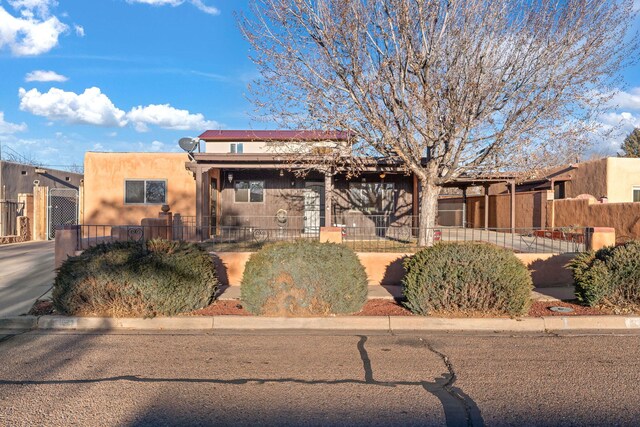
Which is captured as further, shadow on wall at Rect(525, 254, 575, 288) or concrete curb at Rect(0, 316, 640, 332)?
shadow on wall at Rect(525, 254, 575, 288)

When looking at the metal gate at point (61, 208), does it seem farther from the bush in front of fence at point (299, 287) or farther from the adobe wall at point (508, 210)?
the adobe wall at point (508, 210)

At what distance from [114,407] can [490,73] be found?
11.0 metres

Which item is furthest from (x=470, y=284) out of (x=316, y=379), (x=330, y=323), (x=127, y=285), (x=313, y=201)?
(x=313, y=201)

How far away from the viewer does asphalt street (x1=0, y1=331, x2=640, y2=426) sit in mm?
4453

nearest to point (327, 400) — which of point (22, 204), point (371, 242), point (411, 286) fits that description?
point (411, 286)

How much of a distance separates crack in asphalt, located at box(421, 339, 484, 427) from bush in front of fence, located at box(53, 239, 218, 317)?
4208mm

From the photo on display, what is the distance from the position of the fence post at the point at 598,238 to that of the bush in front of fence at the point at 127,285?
8072 millimetres

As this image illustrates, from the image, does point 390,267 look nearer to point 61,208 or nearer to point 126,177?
point 126,177

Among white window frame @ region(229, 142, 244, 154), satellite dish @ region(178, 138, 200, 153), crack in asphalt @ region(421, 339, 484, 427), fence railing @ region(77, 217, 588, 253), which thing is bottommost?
crack in asphalt @ region(421, 339, 484, 427)

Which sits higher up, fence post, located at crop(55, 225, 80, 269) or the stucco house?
the stucco house

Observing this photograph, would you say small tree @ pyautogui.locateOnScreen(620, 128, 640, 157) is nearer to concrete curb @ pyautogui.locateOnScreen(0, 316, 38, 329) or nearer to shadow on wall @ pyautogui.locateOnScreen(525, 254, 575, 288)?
shadow on wall @ pyautogui.locateOnScreen(525, 254, 575, 288)

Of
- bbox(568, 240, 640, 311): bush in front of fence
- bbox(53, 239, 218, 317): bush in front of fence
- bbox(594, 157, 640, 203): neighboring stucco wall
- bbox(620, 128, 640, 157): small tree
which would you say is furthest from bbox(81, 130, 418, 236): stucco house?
bbox(620, 128, 640, 157): small tree

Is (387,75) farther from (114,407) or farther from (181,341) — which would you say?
(114,407)

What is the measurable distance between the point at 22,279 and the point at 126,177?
34.2 feet
